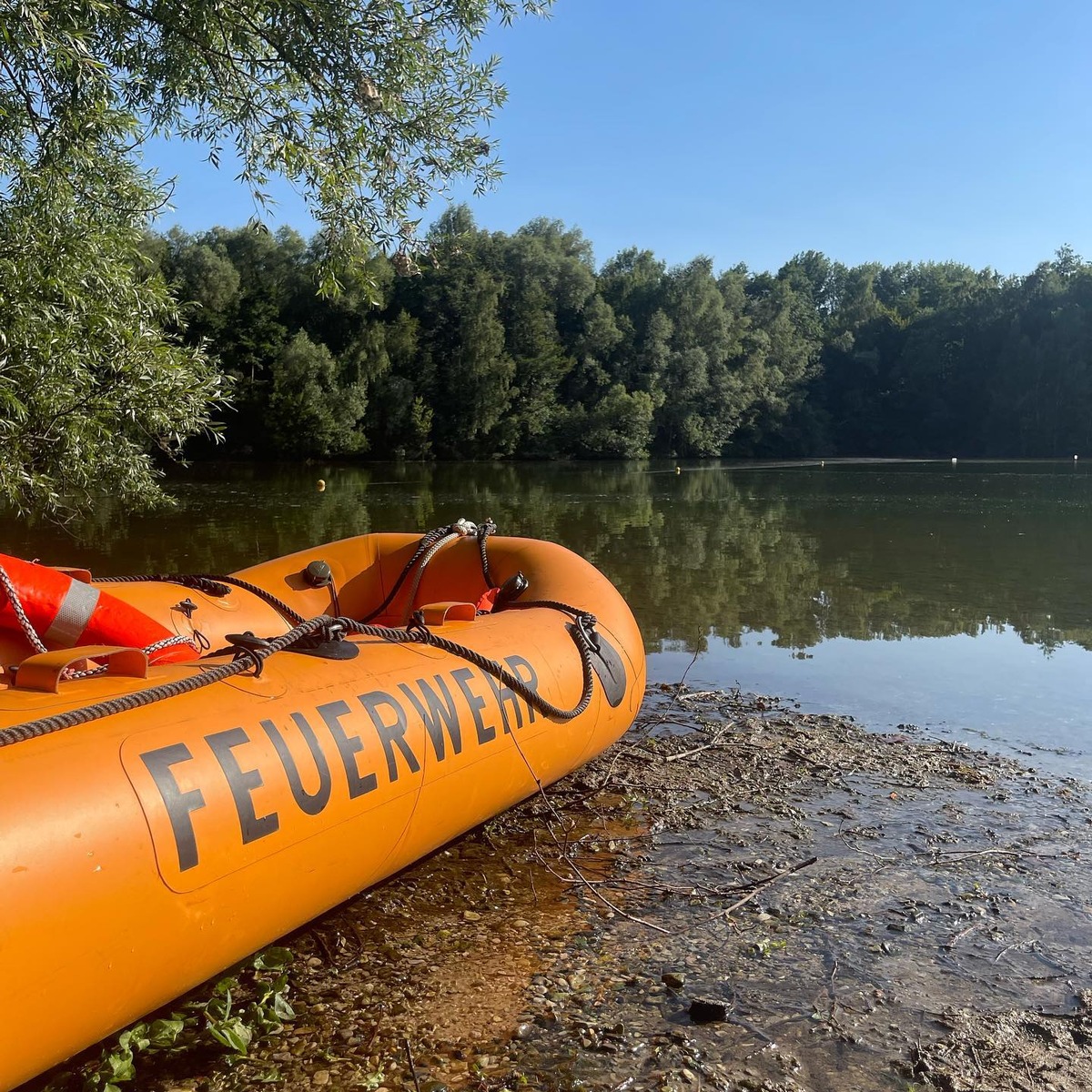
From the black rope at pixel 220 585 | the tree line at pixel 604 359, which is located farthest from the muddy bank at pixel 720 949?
the tree line at pixel 604 359

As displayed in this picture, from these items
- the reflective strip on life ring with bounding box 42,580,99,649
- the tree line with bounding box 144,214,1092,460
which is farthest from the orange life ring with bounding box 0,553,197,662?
the tree line with bounding box 144,214,1092,460

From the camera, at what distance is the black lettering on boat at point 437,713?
2.59 metres

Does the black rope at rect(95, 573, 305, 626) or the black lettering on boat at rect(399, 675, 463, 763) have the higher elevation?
the black rope at rect(95, 573, 305, 626)

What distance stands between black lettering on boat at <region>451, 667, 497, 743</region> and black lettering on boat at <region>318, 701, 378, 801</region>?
0.49 meters

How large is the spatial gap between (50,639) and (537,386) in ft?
Result: 129

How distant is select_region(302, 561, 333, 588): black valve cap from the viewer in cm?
435

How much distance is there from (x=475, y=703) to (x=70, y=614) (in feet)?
4.13

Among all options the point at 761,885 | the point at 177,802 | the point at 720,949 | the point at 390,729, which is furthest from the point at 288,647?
the point at 761,885

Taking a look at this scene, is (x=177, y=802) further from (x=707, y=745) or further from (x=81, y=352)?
(x=81, y=352)

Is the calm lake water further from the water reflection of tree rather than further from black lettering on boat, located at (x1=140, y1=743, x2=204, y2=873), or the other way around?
black lettering on boat, located at (x1=140, y1=743, x2=204, y2=873)

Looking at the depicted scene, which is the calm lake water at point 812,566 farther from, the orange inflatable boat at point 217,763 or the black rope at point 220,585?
the black rope at point 220,585

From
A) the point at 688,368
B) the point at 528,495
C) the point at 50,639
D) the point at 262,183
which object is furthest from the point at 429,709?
the point at 688,368

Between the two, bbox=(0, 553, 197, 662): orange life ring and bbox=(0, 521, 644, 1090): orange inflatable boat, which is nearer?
bbox=(0, 521, 644, 1090): orange inflatable boat

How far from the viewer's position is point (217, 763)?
2008mm
